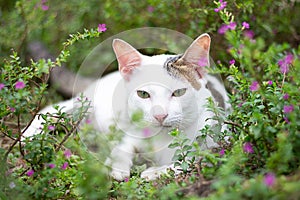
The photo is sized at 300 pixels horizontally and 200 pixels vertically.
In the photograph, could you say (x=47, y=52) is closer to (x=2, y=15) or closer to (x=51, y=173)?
(x=2, y=15)

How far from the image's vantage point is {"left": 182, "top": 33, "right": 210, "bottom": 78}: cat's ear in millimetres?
2377

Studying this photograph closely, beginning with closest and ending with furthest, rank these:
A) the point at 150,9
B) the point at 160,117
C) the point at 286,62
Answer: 1. the point at 286,62
2. the point at 160,117
3. the point at 150,9

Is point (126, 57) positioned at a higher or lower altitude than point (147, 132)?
higher

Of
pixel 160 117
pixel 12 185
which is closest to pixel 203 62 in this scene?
pixel 160 117

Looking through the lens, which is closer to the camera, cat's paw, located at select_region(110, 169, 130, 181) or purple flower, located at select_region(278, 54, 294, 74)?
purple flower, located at select_region(278, 54, 294, 74)

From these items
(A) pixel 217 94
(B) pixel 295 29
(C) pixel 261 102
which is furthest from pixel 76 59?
(C) pixel 261 102

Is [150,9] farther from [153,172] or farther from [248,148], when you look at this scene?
[248,148]

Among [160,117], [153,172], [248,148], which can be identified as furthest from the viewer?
[153,172]

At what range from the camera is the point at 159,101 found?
95.0 inches

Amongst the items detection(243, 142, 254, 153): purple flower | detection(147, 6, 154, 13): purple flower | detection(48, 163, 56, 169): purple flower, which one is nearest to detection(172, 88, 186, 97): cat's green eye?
detection(243, 142, 254, 153): purple flower

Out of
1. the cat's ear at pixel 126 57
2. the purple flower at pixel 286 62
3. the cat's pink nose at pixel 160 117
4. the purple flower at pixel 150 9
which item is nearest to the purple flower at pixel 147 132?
the cat's pink nose at pixel 160 117

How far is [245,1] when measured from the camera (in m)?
3.22

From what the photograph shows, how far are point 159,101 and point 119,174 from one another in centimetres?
47

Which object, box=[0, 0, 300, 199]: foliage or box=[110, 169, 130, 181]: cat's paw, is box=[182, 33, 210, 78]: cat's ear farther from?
box=[110, 169, 130, 181]: cat's paw
